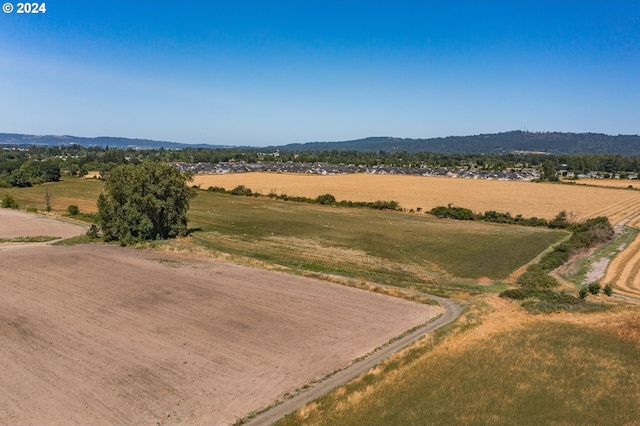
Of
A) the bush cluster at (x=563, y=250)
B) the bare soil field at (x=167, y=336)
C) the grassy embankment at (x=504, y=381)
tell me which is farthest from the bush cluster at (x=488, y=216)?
the grassy embankment at (x=504, y=381)

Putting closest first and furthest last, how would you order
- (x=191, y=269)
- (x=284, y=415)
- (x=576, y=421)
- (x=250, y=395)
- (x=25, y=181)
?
(x=576, y=421) < (x=284, y=415) < (x=250, y=395) < (x=191, y=269) < (x=25, y=181)

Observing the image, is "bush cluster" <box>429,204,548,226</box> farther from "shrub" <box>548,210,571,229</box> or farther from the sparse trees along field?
the sparse trees along field

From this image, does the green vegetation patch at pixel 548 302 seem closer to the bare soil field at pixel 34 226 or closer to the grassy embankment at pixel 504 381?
the grassy embankment at pixel 504 381

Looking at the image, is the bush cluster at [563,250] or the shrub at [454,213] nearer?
the bush cluster at [563,250]

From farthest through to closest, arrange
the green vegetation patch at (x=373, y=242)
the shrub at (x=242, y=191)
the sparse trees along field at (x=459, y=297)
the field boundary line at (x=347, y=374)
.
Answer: the shrub at (x=242, y=191) → the green vegetation patch at (x=373, y=242) → the field boundary line at (x=347, y=374) → the sparse trees along field at (x=459, y=297)

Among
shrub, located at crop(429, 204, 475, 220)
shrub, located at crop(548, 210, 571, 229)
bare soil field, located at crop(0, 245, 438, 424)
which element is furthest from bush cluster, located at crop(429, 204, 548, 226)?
bare soil field, located at crop(0, 245, 438, 424)

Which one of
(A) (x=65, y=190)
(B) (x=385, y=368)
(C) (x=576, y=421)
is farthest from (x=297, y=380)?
(A) (x=65, y=190)

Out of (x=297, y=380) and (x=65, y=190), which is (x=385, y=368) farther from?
(x=65, y=190)
